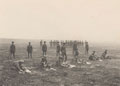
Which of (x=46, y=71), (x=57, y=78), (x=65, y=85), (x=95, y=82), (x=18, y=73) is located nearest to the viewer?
(x=65, y=85)

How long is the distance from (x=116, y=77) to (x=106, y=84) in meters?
2.71

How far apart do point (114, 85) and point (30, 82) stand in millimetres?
5529

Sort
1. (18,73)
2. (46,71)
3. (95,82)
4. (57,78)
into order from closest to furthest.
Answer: (95,82), (57,78), (18,73), (46,71)

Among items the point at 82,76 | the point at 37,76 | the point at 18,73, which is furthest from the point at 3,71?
the point at 82,76

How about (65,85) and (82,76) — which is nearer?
(65,85)

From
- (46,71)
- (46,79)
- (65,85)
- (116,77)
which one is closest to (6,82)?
(46,79)

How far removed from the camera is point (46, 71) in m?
19.7

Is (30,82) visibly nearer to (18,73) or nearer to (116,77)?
(18,73)

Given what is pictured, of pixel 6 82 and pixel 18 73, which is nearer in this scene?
pixel 6 82

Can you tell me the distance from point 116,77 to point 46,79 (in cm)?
539

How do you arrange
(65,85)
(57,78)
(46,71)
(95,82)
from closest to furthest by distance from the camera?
(65,85), (95,82), (57,78), (46,71)

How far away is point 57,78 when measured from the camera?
16.7 metres

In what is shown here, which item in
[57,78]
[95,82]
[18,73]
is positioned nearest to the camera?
[95,82]

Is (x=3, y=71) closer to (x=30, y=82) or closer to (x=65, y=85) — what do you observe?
(x=30, y=82)
